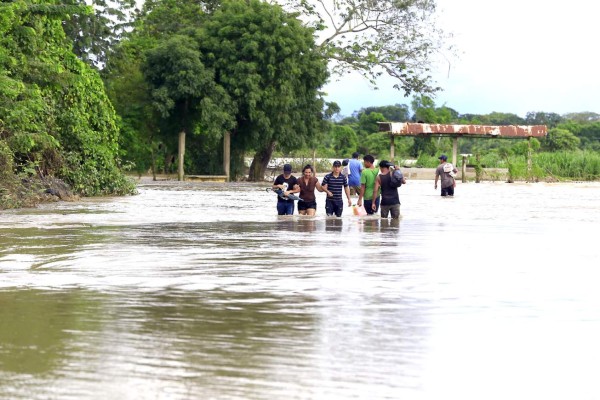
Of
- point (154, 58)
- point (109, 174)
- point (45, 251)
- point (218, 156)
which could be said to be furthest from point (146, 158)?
point (45, 251)

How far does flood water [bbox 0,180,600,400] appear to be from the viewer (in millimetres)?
6602

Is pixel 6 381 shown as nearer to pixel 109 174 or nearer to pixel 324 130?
pixel 109 174

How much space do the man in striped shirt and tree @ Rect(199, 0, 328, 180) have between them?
86.1 feet

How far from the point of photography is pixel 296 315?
30.2ft

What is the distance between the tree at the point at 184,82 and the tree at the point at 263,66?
818 mm

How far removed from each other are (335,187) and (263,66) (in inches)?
1117

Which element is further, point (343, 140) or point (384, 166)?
point (343, 140)

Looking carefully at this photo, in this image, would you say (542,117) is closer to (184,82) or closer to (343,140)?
(343,140)

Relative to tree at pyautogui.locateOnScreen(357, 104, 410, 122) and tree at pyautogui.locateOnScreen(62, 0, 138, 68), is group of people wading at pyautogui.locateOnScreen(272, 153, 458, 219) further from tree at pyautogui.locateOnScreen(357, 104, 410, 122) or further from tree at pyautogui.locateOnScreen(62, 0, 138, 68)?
tree at pyautogui.locateOnScreen(357, 104, 410, 122)

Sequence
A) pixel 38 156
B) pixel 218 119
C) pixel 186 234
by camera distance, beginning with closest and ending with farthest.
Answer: pixel 186 234
pixel 38 156
pixel 218 119

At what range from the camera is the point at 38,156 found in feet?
97.5

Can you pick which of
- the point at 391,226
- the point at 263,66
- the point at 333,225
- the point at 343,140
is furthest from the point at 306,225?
the point at 343,140

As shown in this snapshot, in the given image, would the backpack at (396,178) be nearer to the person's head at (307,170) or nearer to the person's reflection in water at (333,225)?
the person's reflection in water at (333,225)

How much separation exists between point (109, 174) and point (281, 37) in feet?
59.0
